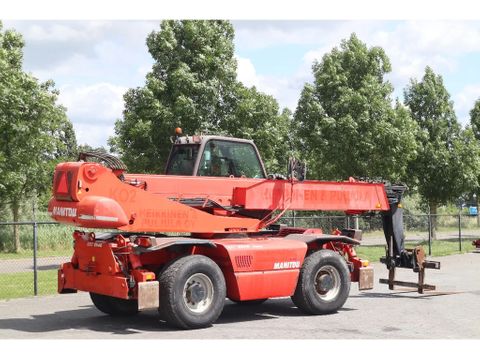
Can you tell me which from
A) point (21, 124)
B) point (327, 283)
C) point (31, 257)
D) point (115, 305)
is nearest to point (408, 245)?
point (31, 257)

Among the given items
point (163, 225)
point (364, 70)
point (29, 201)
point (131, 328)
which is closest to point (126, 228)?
point (163, 225)

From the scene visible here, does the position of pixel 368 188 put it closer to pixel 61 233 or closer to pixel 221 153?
pixel 221 153

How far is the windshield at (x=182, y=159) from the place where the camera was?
12.7 metres

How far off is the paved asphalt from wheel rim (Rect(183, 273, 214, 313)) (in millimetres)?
385

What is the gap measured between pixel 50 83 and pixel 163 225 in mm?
17697

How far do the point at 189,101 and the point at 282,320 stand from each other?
433 inches

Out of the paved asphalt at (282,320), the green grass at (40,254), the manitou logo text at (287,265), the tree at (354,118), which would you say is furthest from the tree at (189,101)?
the manitou logo text at (287,265)

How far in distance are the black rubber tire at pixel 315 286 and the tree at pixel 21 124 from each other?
478 inches

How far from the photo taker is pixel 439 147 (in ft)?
112

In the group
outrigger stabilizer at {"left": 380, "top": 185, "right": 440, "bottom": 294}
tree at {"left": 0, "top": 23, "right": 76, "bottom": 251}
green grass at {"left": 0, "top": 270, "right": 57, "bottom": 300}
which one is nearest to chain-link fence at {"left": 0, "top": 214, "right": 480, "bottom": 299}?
green grass at {"left": 0, "top": 270, "right": 57, "bottom": 300}

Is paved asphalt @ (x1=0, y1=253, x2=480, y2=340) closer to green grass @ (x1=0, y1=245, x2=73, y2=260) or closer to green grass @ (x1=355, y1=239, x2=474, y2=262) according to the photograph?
green grass @ (x1=355, y1=239, x2=474, y2=262)

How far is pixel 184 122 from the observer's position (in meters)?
22.0

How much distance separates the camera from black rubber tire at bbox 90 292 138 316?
12500 millimetres

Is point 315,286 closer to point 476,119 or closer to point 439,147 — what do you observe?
point 439,147
